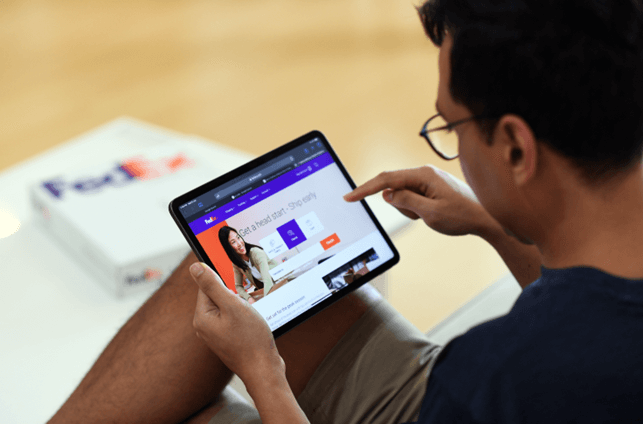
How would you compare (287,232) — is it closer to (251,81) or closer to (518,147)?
(518,147)

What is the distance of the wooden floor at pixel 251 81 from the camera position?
2098 millimetres

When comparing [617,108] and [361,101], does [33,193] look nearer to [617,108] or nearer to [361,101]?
[617,108]

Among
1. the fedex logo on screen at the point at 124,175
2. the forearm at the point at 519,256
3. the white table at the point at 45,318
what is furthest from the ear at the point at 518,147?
the fedex logo on screen at the point at 124,175

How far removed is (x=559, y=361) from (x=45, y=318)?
107 cm

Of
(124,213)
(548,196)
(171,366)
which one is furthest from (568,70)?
(124,213)

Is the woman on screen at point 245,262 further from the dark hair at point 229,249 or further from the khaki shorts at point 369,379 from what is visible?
the khaki shorts at point 369,379

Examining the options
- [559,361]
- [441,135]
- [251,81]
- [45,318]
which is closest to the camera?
[559,361]

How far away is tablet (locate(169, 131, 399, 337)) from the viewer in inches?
35.3

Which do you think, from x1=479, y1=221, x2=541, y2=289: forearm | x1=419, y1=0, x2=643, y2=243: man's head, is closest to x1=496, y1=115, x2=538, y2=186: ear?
x1=419, y1=0, x2=643, y2=243: man's head

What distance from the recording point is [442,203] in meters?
0.98

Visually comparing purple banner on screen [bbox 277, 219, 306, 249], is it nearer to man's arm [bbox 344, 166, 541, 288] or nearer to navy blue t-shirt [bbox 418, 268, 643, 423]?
man's arm [bbox 344, 166, 541, 288]

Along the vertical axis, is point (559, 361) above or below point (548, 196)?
below

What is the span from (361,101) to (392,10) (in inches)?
49.7

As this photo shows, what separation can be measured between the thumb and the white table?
1.47ft
